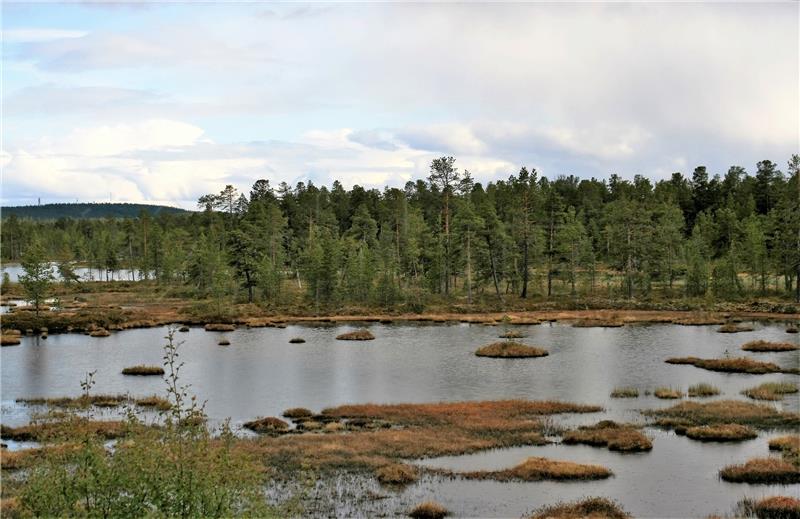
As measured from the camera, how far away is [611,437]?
128ft

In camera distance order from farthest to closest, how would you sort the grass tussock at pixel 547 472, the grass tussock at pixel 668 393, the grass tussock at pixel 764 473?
the grass tussock at pixel 668 393, the grass tussock at pixel 547 472, the grass tussock at pixel 764 473

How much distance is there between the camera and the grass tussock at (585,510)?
90.4ft

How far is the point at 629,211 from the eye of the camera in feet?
373

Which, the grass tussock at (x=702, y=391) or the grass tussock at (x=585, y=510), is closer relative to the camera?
the grass tussock at (x=585, y=510)

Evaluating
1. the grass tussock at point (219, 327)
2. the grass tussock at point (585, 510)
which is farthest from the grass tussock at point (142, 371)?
the grass tussock at point (585, 510)

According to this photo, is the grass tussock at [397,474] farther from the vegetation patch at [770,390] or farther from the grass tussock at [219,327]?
the grass tussock at [219,327]

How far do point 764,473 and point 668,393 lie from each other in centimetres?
1818

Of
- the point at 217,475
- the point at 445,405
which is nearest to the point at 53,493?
the point at 217,475

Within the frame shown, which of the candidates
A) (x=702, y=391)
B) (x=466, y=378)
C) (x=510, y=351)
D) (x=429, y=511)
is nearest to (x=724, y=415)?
(x=702, y=391)

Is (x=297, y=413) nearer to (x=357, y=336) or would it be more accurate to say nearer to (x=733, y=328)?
(x=357, y=336)

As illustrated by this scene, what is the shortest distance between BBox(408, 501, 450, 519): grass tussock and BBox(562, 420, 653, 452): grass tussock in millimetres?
12961

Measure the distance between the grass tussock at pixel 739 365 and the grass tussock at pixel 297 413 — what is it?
33511 millimetres

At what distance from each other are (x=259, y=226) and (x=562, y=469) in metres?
105

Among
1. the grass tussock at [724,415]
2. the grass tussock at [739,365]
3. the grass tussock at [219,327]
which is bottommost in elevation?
the grass tussock at [724,415]
